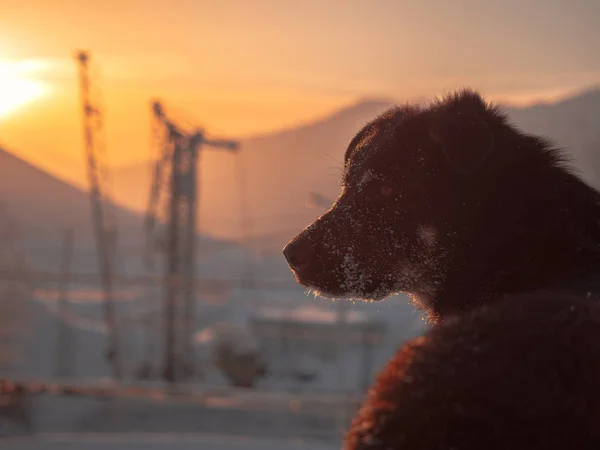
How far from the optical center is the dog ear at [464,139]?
2.52m

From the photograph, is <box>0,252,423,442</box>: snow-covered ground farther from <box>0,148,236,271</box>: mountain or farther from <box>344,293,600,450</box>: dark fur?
<box>0,148,236,271</box>: mountain

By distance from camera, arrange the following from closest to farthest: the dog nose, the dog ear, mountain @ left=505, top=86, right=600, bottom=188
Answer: the dog ear, the dog nose, mountain @ left=505, top=86, right=600, bottom=188

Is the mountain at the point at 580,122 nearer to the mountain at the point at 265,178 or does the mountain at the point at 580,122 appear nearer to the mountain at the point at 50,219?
the mountain at the point at 265,178

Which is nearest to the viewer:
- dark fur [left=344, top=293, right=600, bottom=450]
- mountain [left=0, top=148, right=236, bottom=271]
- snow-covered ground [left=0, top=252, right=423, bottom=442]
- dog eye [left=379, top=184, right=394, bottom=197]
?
dark fur [left=344, top=293, right=600, bottom=450]

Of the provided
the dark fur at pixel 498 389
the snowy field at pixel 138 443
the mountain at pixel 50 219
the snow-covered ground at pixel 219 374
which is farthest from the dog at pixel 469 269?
the mountain at pixel 50 219

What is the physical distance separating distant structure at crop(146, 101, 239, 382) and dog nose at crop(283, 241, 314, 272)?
24.1 m

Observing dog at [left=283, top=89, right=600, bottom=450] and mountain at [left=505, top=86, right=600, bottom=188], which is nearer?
dog at [left=283, top=89, right=600, bottom=450]

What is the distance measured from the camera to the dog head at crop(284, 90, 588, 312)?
2.52 meters

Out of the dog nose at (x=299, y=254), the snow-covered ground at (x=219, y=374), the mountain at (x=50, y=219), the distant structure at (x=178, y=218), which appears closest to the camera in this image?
the dog nose at (x=299, y=254)

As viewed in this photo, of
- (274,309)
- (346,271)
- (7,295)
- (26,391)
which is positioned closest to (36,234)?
(274,309)

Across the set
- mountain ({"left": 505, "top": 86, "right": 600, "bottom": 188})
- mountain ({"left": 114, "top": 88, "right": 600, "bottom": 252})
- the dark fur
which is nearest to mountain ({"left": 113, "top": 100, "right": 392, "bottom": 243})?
mountain ({"left": 114, "top": 88, "right": 600, "bottom": 252})

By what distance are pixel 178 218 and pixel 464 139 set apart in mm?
26781

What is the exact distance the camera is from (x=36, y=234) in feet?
217

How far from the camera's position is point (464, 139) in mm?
2537
